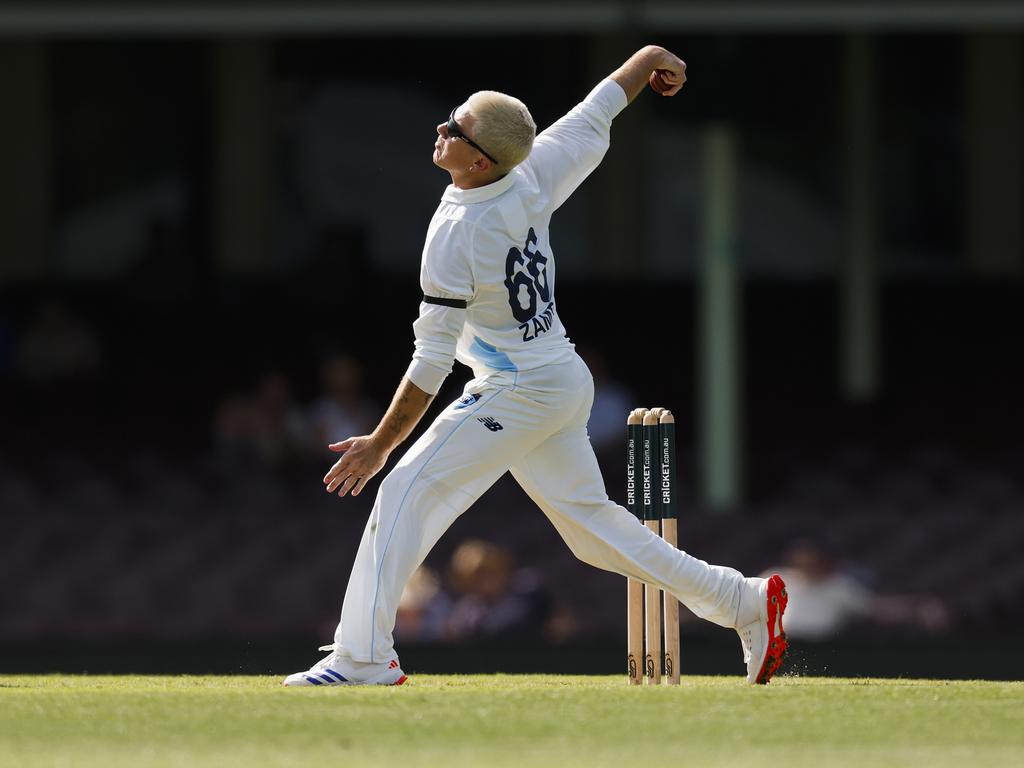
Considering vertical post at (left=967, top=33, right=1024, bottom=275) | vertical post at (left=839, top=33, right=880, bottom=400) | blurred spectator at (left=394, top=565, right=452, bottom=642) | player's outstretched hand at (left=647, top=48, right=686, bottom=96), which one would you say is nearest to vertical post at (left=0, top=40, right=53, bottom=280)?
vertical post at (left=839, top=33, right=880, bottom=400)

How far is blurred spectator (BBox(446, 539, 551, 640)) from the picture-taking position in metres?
9.20

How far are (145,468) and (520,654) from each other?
4412 mm

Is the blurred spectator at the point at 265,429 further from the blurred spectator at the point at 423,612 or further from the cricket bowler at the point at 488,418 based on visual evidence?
the cricket bowler at the point at 488,418

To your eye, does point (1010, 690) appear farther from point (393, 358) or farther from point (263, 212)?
point (263, 212)

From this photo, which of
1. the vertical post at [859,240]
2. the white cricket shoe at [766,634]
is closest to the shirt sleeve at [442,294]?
the white cricket shoe at [766,634]

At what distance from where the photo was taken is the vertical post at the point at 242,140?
1664 centimetres

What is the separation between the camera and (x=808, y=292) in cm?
1614

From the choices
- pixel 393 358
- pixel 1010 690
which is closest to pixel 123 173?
pixel 393 358

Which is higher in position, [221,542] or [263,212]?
[263,212]

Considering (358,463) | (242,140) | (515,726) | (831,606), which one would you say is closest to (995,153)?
(242,140)

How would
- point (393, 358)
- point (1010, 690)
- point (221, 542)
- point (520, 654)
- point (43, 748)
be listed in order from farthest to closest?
1. point (393, 358)
2. point (221, 542)
3. point (520, 654)
4. point (1010, 690)
5. point (43, 748)

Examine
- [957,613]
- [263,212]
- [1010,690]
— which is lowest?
[957,613]

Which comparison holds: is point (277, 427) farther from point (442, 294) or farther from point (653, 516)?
point (442, 294)

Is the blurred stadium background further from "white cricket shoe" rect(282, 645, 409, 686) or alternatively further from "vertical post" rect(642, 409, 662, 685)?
"white cricket shoe" rect(282, 645, 409, 686)
